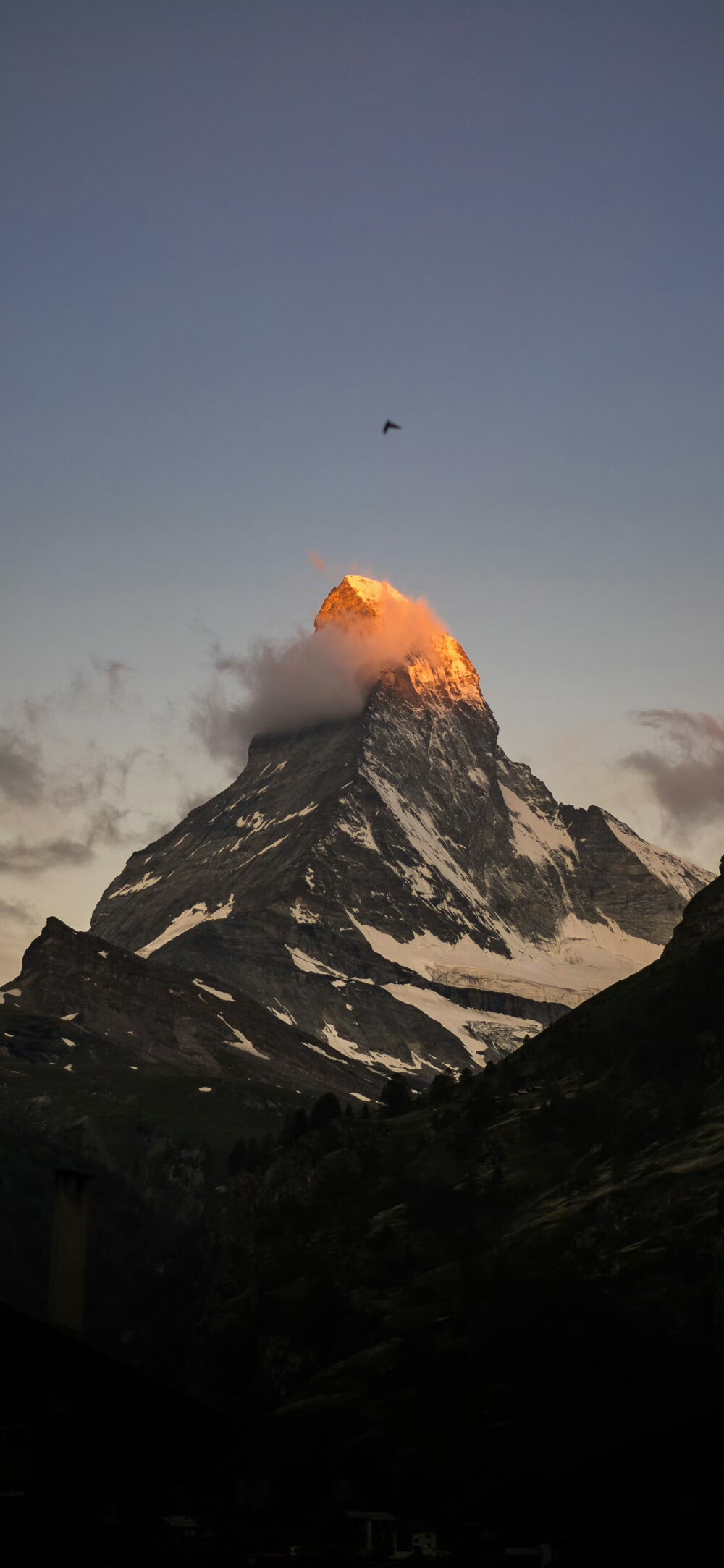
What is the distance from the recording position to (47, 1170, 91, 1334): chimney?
180ft

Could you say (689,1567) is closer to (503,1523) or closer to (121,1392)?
(121,1392)

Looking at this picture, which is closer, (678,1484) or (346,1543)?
(678,1484)

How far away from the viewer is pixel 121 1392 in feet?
135

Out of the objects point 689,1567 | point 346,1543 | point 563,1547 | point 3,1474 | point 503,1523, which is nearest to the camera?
point 3,1474

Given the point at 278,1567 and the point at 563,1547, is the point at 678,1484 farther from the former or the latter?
the point at 278,1567

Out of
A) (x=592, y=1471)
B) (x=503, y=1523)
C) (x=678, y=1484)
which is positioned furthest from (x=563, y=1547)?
(x=503, y=1523)

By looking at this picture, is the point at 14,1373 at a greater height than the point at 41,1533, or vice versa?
the point at 14,1373

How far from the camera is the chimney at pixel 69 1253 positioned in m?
54.8

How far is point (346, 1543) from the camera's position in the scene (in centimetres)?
18850

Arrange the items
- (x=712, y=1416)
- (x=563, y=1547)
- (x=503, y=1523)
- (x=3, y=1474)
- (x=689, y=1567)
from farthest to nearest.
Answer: (x=503, y=1523) → (x=563, y=1547) → (x=712, y=1416) → (x=689, y=1567) → (x=3, y=1474)

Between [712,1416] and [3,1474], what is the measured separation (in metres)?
43.3

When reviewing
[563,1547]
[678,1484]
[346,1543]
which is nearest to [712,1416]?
[678,1484]

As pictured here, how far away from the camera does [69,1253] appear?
181ft

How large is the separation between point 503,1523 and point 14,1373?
13686 cm
